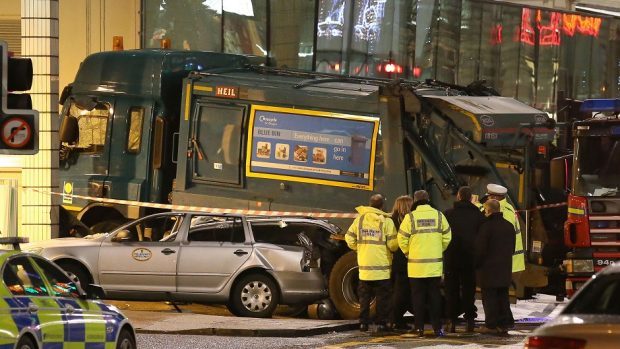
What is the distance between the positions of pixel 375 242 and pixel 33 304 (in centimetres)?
611

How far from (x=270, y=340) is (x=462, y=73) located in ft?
57.4

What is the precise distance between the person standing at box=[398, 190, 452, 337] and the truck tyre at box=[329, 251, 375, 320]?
1.84 metres

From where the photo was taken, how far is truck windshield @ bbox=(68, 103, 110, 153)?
2142 centimetres

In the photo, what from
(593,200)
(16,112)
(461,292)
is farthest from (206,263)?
(16,112)

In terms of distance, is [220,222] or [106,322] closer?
[106,322]

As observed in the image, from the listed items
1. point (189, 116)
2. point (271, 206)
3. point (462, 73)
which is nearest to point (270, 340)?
point (271, 206)

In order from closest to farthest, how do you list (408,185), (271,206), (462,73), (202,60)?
(408,185) → (271,206) → (202,60) → (462,73)

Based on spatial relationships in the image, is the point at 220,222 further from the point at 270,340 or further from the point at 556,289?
the point at 556,289

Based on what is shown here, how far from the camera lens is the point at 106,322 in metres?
12.2

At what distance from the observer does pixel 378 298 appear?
16719mm

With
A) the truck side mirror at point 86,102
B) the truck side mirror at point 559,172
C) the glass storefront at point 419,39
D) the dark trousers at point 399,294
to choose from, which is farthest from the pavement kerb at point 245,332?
the glass storefront at point 419,39

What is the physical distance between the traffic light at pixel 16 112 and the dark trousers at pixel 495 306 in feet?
20.0

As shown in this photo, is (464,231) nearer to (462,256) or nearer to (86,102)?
(462,256)

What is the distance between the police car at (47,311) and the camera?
35.1 feet
